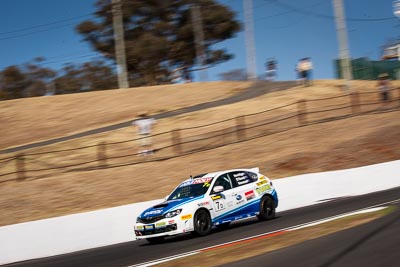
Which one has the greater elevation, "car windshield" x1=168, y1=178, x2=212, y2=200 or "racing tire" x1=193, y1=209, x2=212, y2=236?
"car windshield" x1=168, y1=178, x2=212, y2=200

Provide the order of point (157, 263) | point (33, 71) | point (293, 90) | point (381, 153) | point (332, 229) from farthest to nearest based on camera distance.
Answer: point (33, 71) → point (293, 90) → point (381, 153) → point (332, 229) → point (157, 263)

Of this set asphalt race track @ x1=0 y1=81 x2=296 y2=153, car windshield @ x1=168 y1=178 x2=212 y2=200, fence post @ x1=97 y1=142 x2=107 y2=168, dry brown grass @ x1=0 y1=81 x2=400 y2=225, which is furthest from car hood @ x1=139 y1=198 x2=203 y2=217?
asphalt race track @ x1=0 y1=81 x2=296 y2=153

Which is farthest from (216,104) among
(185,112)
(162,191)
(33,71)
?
(33,71)

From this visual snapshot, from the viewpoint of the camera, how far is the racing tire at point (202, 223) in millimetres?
13035

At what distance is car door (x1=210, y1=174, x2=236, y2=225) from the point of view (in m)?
13.6

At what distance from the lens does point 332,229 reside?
1020cm

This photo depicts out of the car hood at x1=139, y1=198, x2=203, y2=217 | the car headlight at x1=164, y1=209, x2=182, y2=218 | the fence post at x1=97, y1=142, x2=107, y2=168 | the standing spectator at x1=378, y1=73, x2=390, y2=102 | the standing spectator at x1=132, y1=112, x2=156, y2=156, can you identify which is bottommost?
the car headlight at x1=164, y1=209, x2=182, y2=218

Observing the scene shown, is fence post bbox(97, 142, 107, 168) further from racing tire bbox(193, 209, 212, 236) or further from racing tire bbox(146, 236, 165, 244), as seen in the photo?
racing tire bbox(193, 209, 212, 236)

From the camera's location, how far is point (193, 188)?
45.8 ft

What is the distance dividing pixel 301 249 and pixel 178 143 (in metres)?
17.3

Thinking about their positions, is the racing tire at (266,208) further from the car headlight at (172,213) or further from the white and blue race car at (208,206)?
the car headlight at (172,213)

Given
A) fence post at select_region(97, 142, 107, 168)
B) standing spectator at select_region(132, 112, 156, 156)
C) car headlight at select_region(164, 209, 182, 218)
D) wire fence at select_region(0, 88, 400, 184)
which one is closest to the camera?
car headlight at select_region(164, 209, 182, 218)

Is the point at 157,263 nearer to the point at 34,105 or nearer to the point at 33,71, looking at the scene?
the point at 34,105

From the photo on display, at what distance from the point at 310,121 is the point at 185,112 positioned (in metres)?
9.22
